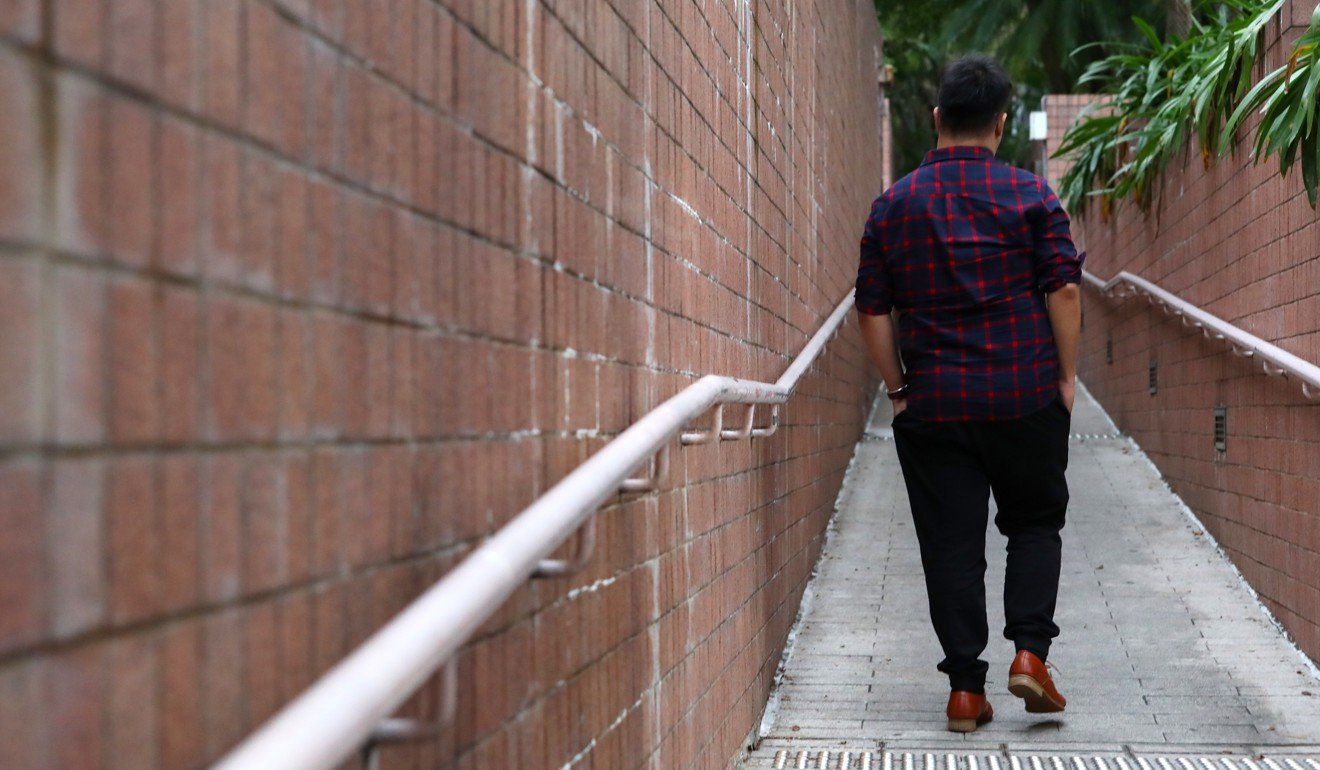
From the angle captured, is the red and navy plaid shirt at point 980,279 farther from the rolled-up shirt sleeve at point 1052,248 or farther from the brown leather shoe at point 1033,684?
the brown leather shoe at point 1033,684

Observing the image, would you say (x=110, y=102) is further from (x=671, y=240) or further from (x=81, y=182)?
(x=671, y=240)

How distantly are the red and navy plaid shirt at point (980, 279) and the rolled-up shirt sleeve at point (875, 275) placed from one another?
52mm

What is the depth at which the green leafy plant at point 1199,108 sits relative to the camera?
427 centimetres

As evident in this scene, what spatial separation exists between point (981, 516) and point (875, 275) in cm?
71

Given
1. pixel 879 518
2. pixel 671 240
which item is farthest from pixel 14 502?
pixel 879 518

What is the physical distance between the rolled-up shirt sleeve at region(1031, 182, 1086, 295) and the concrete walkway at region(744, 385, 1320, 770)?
1.18 m

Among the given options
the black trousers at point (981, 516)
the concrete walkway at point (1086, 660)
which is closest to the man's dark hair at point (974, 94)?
the black trousers at point (981, 516)

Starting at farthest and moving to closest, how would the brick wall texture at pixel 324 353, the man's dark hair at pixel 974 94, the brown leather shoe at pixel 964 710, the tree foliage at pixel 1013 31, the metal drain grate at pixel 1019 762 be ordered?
the tree foliage at pixel 1013 31 → the man's dark hair at pixel 974 94 → the brown leather shoe at pixel 964 710 → the metal drain grate at pixel 1019 762 → the brick wall texture at pixel 324 353

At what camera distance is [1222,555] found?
18.2ft

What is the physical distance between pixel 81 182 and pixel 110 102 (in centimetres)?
6

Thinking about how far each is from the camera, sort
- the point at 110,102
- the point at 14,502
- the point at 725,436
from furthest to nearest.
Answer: the point at 725,436
the point at 110,102
the point at 14,502

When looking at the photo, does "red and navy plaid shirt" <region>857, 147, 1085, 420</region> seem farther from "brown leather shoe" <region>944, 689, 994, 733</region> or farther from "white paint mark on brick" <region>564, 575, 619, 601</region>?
"white paint mark on brick" <region>564, 575, 619, 601</region>

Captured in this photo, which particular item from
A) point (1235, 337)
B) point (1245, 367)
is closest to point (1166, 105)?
point (1245, 367)

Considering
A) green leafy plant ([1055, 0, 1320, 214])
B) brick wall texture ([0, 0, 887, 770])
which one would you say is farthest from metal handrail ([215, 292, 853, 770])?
green leafy plant ([1055, 0, 1320, 214])
